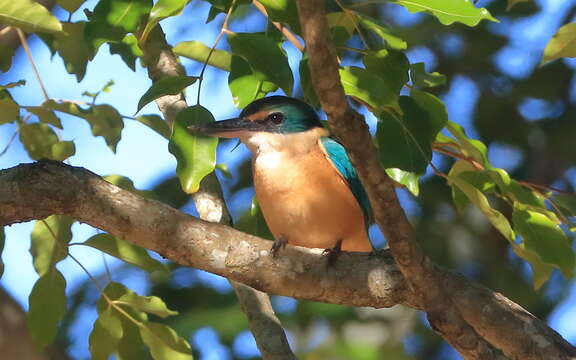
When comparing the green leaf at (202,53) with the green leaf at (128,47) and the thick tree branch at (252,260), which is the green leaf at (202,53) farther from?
the thick tree branch at (252,260)

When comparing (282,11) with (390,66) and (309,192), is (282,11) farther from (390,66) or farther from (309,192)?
A: (309,192)

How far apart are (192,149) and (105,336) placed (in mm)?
925

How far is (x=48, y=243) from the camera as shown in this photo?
145 inches

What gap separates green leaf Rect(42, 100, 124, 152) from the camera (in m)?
3.75

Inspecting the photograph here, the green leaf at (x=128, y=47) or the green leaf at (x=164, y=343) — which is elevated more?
the green leaf at (x=128, y=47)

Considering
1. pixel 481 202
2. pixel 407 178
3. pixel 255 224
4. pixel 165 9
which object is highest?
pixel 165 9

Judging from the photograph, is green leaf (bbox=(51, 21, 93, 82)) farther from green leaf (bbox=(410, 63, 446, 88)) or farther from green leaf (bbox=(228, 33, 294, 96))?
green leaf (bbox=(410, 63, 446, 88))

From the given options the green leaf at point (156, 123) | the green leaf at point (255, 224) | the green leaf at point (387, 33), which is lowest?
the green leaf at point (255, 224)

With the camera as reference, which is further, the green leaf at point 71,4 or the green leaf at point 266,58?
the green leaf at point 71,4

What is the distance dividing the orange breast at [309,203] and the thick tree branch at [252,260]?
0.60 metres

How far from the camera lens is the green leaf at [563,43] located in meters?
3.00

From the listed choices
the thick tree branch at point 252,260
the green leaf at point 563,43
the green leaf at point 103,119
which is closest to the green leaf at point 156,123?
the green leaf at point 103,119

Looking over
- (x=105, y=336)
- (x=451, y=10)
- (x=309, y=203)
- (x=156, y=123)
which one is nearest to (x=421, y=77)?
(x=451, y=10)

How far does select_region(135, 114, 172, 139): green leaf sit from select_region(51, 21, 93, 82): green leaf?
323mm
